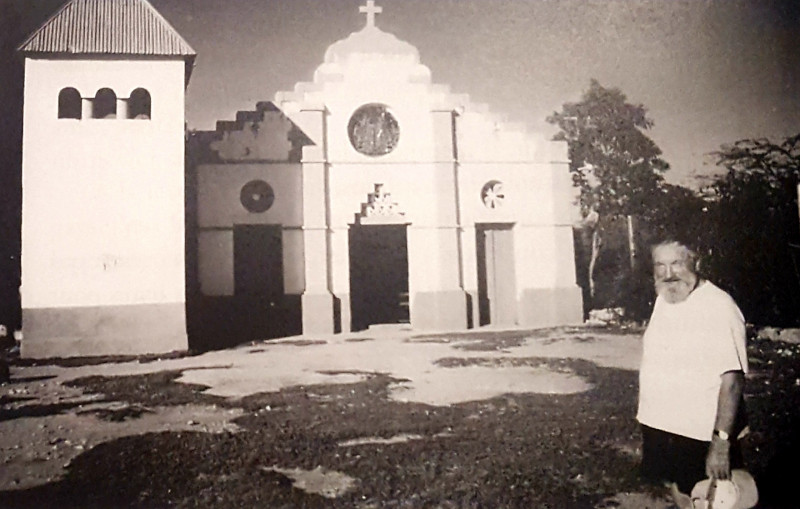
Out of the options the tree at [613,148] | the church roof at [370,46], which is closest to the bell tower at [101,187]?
the church roof at [370,46]

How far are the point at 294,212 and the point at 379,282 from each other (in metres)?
0.97

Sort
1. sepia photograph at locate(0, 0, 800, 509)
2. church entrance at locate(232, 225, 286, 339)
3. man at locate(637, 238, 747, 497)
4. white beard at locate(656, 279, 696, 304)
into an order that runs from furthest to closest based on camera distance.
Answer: church entrance at locate(232, 225, 286, 339) < sepia photograph at locate(0, 0, 800, 509) < white beard at locate(656, 279, 696, 304) < man at locate(637, 238, 747, 497)

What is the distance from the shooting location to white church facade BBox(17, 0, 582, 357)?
3768 mm

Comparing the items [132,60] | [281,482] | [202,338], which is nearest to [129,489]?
[281,482]

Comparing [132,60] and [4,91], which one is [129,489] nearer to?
[4,91]

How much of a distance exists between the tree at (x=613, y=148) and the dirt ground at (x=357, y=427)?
2.96 ft

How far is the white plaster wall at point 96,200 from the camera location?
3688 millimetres

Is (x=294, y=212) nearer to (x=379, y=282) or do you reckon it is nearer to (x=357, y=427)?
(x=379, y=282)

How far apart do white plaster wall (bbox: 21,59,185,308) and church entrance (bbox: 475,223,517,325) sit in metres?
2.25

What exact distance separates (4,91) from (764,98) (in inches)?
209

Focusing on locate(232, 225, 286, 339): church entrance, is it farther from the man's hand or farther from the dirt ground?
the man's hand

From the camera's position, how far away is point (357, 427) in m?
2.97

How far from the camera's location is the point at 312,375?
3.43 metres

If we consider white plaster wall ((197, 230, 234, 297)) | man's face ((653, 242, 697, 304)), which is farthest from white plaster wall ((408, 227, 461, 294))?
man's face ((653, 242, 697, 304))
